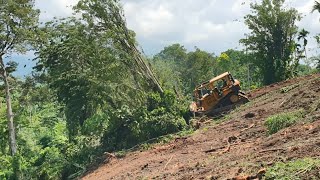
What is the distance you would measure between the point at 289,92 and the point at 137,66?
7.78 meters

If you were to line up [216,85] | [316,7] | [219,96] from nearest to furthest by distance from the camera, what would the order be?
[219,96], [216,85], [316,7]

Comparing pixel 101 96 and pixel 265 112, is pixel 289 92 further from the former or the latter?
pixel 101 96

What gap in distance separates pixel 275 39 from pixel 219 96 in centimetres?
1663

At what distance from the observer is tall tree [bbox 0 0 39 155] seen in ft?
78.6

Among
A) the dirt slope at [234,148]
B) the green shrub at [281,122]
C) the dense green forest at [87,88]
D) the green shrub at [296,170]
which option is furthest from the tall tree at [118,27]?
the green shrub at [296,170]

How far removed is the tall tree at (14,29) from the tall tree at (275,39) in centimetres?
1902

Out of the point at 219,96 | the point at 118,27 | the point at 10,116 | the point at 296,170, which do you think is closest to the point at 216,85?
the point at 219,96

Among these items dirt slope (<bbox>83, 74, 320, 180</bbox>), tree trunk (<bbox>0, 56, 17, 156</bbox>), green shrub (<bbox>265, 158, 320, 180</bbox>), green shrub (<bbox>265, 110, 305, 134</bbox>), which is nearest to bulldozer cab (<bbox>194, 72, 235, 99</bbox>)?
dirt slope (<bbox>83, 74, 320, 180</bbox>)

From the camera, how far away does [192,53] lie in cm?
5547

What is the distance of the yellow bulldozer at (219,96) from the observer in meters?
21.5

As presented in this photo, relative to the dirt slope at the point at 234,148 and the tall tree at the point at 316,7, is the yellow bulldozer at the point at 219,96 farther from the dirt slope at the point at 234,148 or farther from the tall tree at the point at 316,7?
the tall tree at the point at 316,7

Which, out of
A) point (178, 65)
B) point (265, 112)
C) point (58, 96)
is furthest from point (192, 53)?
point (265, 112)

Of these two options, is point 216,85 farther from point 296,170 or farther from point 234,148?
point 296,170

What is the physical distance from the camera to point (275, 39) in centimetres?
3631
